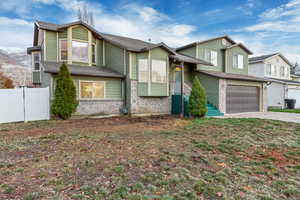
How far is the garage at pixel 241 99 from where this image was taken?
1457 centimetres

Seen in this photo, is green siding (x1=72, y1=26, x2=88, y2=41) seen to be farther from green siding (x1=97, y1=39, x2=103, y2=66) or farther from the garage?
the garage

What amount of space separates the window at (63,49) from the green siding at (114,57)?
2786mm

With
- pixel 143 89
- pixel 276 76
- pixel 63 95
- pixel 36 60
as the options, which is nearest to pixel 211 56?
pixel 143 89

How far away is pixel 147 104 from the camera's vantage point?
1219 cm

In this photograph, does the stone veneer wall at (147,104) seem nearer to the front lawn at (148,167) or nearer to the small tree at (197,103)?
the small tree at (197,103)

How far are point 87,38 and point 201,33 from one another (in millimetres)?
15761

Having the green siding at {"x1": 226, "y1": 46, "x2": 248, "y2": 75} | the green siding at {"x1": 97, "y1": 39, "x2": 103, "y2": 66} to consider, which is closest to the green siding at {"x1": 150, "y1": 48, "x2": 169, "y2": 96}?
the green siding at {"x1": 97, "y1": 39, "x2": 103, "y2": 66}

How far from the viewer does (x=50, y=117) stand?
996 cm

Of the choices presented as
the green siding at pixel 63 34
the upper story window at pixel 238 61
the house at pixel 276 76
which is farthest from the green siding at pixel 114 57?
the house at pixel 276 76

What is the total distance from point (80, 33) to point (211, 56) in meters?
11.7

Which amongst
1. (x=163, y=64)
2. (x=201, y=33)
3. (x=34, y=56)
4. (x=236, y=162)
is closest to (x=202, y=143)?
(x=236, y=162)

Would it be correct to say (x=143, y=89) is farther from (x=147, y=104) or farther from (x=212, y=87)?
(x=212, y=87)

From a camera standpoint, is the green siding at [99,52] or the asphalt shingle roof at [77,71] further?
the green siding at [99,52]

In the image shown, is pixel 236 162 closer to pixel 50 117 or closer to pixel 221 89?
pixel 50 117
